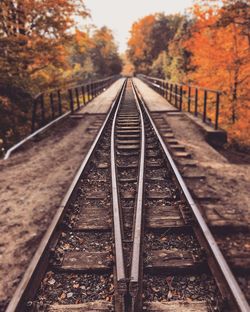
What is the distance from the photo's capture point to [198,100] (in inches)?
827

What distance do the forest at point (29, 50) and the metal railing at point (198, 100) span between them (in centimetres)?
566

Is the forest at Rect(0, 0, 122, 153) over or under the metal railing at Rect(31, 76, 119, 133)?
over

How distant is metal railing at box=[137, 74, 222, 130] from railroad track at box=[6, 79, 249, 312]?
17.9 feet

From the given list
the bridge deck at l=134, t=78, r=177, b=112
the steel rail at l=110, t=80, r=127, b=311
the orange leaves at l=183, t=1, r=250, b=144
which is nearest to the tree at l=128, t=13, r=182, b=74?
the bridge deck at l=134, t=78, r=177, b=112

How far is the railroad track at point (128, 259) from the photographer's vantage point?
2840mm

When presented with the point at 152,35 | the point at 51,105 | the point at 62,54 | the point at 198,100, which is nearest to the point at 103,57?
the point at 152,35

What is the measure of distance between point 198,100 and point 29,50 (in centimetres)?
1174

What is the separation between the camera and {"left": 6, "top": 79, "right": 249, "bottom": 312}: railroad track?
284 centimetres

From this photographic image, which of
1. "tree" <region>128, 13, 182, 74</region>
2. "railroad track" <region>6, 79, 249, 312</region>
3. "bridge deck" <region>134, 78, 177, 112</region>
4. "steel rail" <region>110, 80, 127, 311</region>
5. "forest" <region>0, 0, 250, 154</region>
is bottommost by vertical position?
"railroad track" <region>6, 79, 249, 312</region>

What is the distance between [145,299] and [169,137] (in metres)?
6.77

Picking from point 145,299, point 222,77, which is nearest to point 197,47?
point 222,77

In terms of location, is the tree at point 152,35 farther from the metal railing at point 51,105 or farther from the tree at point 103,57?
the metal railing at point 51,105

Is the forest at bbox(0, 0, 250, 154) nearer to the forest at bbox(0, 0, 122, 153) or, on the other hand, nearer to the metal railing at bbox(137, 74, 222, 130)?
the forest at bbox(0, 0, 122, 153)

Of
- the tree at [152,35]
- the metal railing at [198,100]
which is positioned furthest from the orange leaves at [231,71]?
the tree at [152,35]
